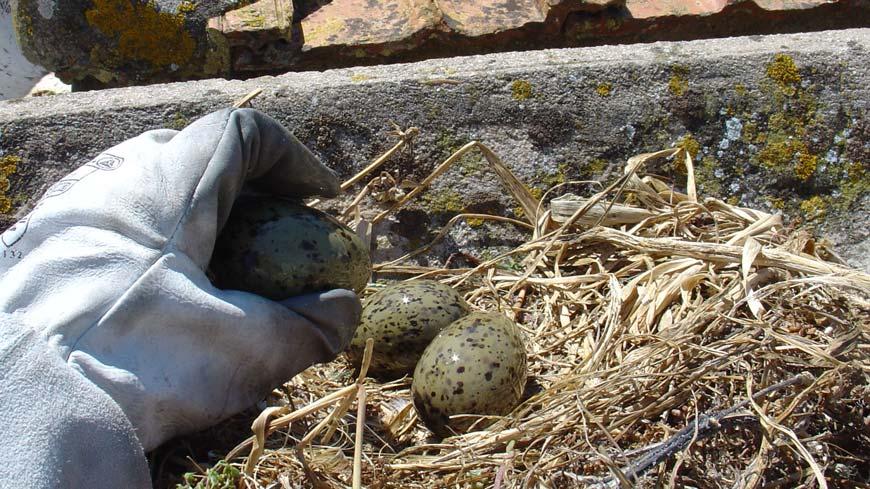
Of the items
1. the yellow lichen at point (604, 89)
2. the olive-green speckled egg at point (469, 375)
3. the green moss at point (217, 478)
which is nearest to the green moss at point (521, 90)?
the yellow lichen at point (604, 89)

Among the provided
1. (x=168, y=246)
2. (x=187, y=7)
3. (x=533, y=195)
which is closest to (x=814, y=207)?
(x=533, y=195)

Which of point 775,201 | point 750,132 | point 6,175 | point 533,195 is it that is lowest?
point 775,201

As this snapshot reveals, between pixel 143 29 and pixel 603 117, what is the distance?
4.97 feet

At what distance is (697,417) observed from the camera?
5.74ft

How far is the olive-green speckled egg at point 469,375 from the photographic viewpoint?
81.5 inches

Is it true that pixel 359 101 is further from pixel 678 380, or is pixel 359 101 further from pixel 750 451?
pixel 750 451

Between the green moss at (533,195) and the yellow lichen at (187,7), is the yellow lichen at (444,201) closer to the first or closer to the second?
the green moss at (533,195)

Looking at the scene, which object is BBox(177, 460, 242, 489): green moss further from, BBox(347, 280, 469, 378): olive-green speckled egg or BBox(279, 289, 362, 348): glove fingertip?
BBox(347, 280, 469, 378): olive-green speckled egg

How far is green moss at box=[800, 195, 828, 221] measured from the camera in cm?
273

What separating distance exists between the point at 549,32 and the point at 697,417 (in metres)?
1.73

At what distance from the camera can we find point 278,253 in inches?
78.2

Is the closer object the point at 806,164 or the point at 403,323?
the point at 403,323

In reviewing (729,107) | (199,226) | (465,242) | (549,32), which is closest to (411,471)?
(199,226)

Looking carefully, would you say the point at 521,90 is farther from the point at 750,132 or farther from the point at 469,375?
the point at 469,375
